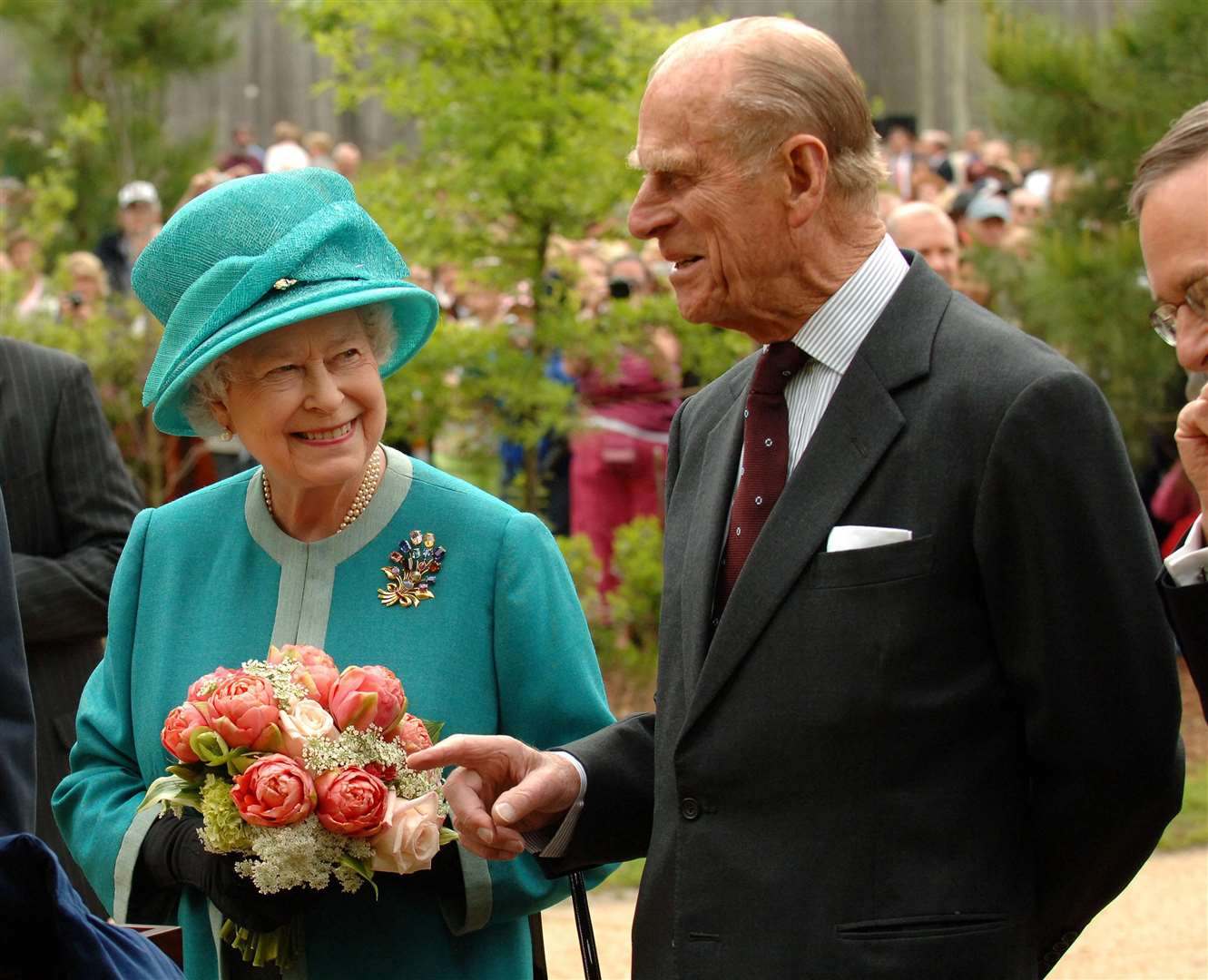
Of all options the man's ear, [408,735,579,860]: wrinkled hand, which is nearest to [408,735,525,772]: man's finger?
[408,735,579,860]: wrinkled hand

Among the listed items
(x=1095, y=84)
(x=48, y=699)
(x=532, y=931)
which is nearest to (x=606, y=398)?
(x=1095, y=84)

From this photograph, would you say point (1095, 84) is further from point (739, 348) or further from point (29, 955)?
point (29, 955)

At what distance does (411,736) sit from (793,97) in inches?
45.2

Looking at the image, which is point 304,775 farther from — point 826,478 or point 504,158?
point 504,158

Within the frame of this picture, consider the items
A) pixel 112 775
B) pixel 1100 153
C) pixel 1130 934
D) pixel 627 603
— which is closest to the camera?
pixel 112 775

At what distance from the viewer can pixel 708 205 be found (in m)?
2.63

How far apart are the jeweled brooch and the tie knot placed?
0.71 m

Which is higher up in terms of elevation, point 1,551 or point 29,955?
point 1,551

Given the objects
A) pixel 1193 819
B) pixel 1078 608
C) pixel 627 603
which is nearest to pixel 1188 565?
pixel 1078 608

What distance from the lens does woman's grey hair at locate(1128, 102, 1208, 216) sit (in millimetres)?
2395

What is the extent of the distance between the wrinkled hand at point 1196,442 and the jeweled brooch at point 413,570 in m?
1.28

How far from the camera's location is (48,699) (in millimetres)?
4320

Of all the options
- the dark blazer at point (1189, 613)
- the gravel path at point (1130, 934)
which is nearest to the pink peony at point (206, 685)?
the dark blazer at point (1189, 613)

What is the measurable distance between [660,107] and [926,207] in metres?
4.69
